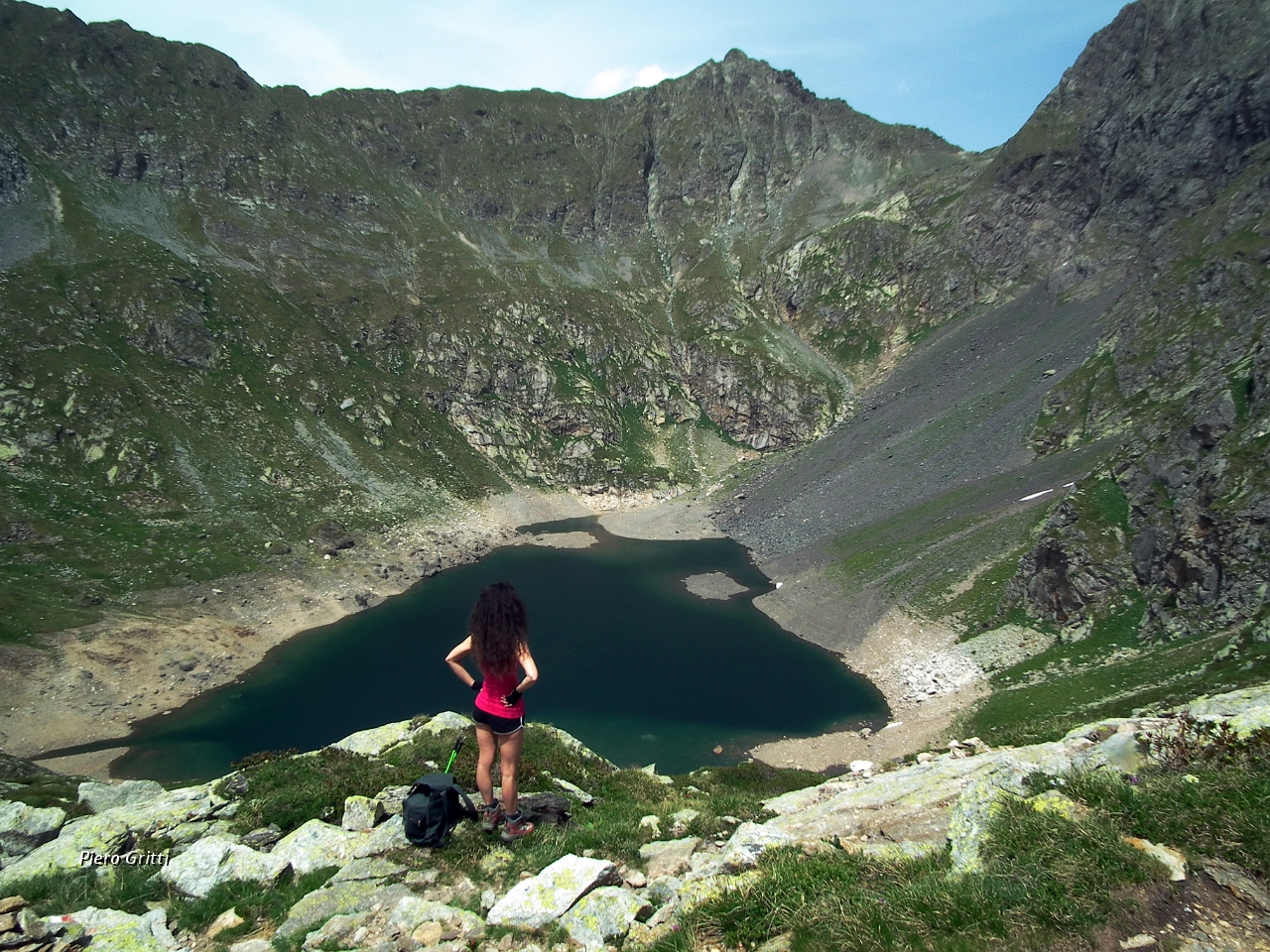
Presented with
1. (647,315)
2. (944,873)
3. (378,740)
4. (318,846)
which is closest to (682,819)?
(944,873)

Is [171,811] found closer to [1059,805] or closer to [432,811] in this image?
[432,811]

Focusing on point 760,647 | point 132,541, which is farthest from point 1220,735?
point 132,541

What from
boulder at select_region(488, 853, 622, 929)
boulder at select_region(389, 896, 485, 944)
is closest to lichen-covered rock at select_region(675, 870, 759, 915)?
boulder at select_region(488, 853, 622, 929)

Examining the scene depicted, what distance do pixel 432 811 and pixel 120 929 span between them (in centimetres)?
361

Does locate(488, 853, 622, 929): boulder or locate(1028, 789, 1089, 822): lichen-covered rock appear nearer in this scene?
locate(1028, 789, 1089, 822): lichen-covered rock

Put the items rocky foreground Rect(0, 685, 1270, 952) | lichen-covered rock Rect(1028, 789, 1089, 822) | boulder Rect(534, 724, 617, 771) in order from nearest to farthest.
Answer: lichen-covered rock Rect(1028, 789, 1089, 822), rocky foreground Rect(0, 685, 1270, 952), boulder Rect(534, 724, 617, 771)

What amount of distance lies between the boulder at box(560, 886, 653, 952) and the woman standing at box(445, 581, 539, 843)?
7.79ft

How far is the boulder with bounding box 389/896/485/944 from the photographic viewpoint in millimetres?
7102

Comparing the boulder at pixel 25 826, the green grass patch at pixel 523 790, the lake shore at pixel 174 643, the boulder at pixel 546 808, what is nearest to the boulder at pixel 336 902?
the green grass patch at pixel 523 790

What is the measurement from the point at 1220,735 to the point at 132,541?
79193mm

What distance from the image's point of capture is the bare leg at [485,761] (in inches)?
366

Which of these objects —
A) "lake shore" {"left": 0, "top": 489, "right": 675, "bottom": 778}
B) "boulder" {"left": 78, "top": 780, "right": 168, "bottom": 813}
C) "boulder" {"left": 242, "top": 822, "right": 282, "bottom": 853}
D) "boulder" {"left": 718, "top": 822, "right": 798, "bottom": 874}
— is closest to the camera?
"boulder" {"left": 718, "top": 822, "right": 798, "bottom": 874}

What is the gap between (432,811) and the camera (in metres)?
9.23

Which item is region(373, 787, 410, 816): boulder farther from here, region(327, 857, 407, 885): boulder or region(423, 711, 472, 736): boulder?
region(423, 711, 472, 736): boulder
